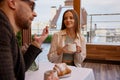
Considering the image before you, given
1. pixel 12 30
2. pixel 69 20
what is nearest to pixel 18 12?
pixel 12 30

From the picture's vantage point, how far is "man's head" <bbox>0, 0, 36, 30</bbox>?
663 millimetres

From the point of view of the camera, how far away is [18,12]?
67 centimetres

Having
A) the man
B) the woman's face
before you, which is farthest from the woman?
the man

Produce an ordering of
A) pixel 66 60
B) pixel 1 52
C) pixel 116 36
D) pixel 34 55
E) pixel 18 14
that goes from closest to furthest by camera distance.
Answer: pixel 1 52
pixel 18 14
pixel 34 55
pixel 66 60
pixel 116 36

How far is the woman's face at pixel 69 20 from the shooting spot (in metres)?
2.05

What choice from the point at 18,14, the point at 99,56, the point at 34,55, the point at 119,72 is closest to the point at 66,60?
the point at 34,55

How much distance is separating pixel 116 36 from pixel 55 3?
6.47 feet

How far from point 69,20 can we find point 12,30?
1.46m

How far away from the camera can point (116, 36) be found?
17.5 feet

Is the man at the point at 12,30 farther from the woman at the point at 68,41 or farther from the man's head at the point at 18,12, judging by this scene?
the woman at the point at 68,41

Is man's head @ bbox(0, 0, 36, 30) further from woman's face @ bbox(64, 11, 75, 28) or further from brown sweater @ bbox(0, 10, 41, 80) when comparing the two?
woman's face @ bbox(64, 11, 75, 28)

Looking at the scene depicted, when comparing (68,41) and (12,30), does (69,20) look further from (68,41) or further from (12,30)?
(12,30)

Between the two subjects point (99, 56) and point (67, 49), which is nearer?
point (67, 49)

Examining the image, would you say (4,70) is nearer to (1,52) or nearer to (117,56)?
(1,52)
